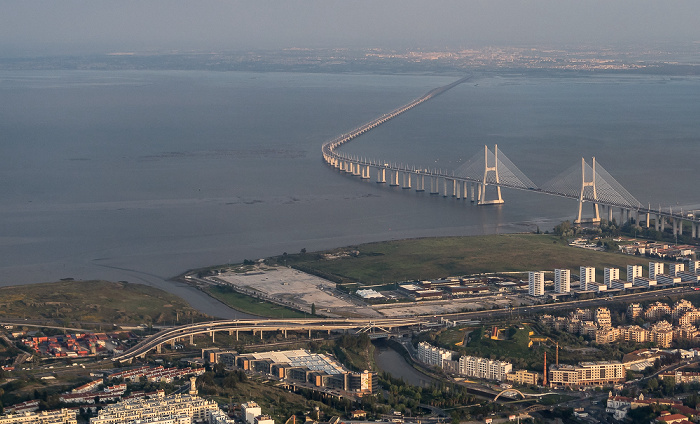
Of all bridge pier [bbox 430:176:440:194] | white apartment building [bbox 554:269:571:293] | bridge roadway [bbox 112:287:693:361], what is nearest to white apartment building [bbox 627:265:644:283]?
white apartment building [bbox 554:269:571:293]

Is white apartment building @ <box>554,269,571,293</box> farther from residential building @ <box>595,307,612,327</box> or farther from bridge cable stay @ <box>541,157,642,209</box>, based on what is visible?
bridge cable stay @ <box>541,157,642,209</box>

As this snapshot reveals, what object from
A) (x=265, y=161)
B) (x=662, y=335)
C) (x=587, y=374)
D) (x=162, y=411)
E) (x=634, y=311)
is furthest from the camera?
(x=265, y=161)

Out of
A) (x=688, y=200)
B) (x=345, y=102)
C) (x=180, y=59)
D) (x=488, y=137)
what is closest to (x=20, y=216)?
(x=688, y=200)

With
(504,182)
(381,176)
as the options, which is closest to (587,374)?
(504,182)

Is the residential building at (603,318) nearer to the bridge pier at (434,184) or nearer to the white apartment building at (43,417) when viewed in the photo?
the white apartment building at (43,417)

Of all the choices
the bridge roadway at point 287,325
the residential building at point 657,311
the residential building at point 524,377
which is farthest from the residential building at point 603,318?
the residential building at point 524,377

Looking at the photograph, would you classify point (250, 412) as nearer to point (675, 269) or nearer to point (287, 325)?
point (287, 325)
